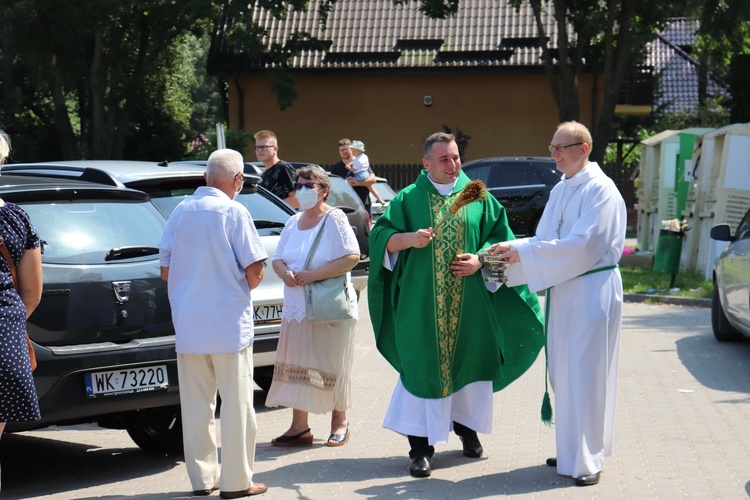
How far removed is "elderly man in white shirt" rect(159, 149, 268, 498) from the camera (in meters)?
5.89

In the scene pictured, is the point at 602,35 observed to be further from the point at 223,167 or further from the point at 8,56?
the point at 223,167

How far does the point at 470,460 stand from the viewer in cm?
691

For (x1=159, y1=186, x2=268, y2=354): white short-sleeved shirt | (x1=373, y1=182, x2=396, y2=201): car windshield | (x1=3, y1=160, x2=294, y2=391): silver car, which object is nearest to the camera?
(x1=159, y1=186, x2=268, y2=354): white short-sleeved shirt

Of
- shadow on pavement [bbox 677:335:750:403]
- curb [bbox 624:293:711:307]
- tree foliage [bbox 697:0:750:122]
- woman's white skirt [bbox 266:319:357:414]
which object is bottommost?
curb [bbox 624:293:711:307]

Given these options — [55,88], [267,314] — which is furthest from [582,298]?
[55,88]

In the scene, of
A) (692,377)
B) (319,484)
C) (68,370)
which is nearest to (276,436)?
(319,484)

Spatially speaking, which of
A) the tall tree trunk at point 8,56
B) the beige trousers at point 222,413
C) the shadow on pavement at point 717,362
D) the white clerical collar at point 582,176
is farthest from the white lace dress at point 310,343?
the tall tree trunk at point 8,56

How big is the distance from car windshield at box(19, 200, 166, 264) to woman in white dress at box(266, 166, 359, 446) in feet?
2.92

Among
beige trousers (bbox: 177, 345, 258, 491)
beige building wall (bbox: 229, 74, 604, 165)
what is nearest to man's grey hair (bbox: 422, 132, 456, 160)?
beige trousers (bbox: 177, 345, 258, 491)

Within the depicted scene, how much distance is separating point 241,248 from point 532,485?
6.80 feet

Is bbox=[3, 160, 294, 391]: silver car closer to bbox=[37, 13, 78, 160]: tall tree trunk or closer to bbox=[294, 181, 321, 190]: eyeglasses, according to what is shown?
bbox=[294, 181, 321, 190]: eyeglasses

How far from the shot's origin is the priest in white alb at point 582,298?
6.25 m

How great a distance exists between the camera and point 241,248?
5941mm

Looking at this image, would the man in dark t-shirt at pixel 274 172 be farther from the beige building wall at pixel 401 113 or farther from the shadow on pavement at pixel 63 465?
the beige building wall at pixel 401 113
